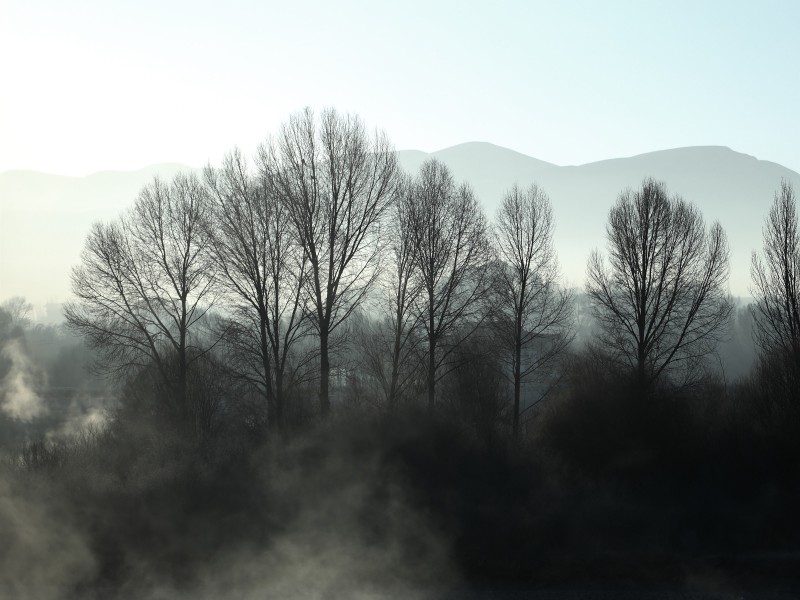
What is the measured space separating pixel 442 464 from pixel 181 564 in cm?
827

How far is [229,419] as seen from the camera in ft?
115

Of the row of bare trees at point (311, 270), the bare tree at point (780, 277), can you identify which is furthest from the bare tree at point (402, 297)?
the bare tree at point (780, 277)

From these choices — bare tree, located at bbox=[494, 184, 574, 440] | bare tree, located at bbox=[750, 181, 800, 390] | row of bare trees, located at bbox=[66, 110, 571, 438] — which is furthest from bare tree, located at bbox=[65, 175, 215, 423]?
bare tree, located at bbox=[750, 181, 800, 390]

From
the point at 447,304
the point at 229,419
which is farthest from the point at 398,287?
the point at 229,419

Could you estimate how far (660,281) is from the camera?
106 feet

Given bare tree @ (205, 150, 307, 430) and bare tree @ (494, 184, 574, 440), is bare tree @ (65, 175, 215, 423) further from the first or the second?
bare tree @ (494, 184, 574, 440)

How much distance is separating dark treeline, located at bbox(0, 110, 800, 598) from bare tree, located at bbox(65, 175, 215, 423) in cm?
9

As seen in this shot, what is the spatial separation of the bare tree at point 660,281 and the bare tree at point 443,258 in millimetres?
6333

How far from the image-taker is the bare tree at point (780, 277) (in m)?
31.8

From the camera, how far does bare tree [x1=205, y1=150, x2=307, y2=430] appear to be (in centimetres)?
2778

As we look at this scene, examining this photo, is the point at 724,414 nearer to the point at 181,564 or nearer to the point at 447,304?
the point at 447,304

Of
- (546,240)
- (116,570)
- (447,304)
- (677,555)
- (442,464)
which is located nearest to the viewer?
(116,570)

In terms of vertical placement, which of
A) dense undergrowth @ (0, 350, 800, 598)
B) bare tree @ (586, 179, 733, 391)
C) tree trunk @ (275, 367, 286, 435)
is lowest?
dense undergrowth @ (0, 350, 800, 598)

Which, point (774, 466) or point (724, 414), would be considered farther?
point (724, 414)
